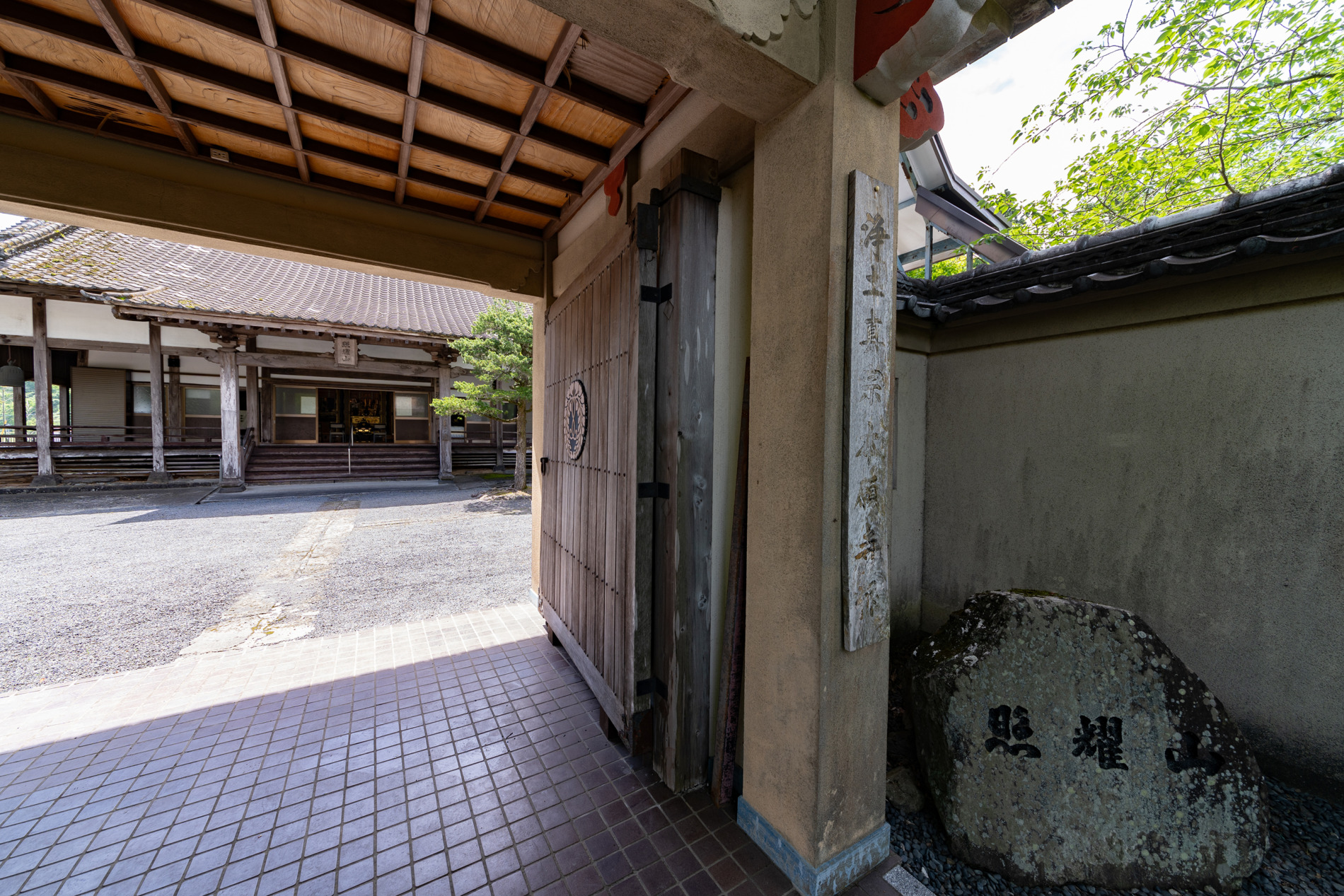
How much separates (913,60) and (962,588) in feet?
11.3

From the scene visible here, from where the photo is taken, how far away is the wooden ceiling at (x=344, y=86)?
2016 mm

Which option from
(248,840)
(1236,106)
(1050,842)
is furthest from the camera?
(1236,106)

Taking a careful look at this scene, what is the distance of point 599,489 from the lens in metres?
2.81

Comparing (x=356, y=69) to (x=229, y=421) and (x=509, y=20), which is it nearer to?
(x=509, y=20)

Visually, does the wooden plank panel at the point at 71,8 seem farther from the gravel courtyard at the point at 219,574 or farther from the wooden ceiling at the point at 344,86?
the gravel courtyard at the point at 219,574

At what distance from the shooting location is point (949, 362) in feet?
12.1

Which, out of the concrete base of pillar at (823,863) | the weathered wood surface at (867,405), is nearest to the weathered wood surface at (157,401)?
the concrete base of pillar at (823,863)

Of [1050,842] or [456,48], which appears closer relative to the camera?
[1050,842]

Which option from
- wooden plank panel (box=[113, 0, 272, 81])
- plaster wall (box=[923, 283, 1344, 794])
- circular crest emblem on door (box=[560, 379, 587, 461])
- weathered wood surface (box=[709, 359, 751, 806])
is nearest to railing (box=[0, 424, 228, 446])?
wooden plank panel (box=[113, 0, 272, 81])

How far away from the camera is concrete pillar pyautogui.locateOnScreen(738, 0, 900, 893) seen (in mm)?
1621

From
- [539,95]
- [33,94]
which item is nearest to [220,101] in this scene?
[33,94]

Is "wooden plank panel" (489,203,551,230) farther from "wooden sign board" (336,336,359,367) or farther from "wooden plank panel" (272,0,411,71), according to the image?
"wooden sign board" (336,336,359,367)

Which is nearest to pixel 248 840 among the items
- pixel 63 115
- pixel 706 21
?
pixel 706 21

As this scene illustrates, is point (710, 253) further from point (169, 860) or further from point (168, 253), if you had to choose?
point (168, 253)
